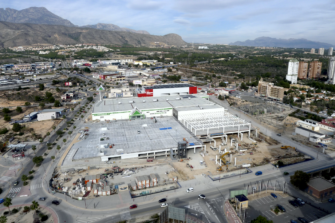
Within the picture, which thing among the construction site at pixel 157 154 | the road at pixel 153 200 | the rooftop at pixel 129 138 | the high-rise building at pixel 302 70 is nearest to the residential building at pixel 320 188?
the road at pixel 153 200

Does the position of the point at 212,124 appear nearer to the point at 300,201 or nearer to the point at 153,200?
the point at 300,201

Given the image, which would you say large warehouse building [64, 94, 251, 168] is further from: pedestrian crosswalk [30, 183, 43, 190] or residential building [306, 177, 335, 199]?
residential building [306, 177, 335, 199]

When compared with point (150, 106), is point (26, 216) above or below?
below

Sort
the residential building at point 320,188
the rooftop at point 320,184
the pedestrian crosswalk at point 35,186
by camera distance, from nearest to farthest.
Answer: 1. the residential building at point 320,188
2. the rooftop at point 320,184
3. the pedestrian crosswalk at point 35,186

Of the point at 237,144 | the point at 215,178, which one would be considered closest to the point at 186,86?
the point at 237,144

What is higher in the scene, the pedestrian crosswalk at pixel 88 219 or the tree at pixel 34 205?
the tree at pixel 34 205

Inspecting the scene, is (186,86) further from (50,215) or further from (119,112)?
(50,215)

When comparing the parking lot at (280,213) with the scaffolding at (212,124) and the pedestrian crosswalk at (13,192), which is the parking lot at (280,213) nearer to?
the scaffolding at (212,124)
